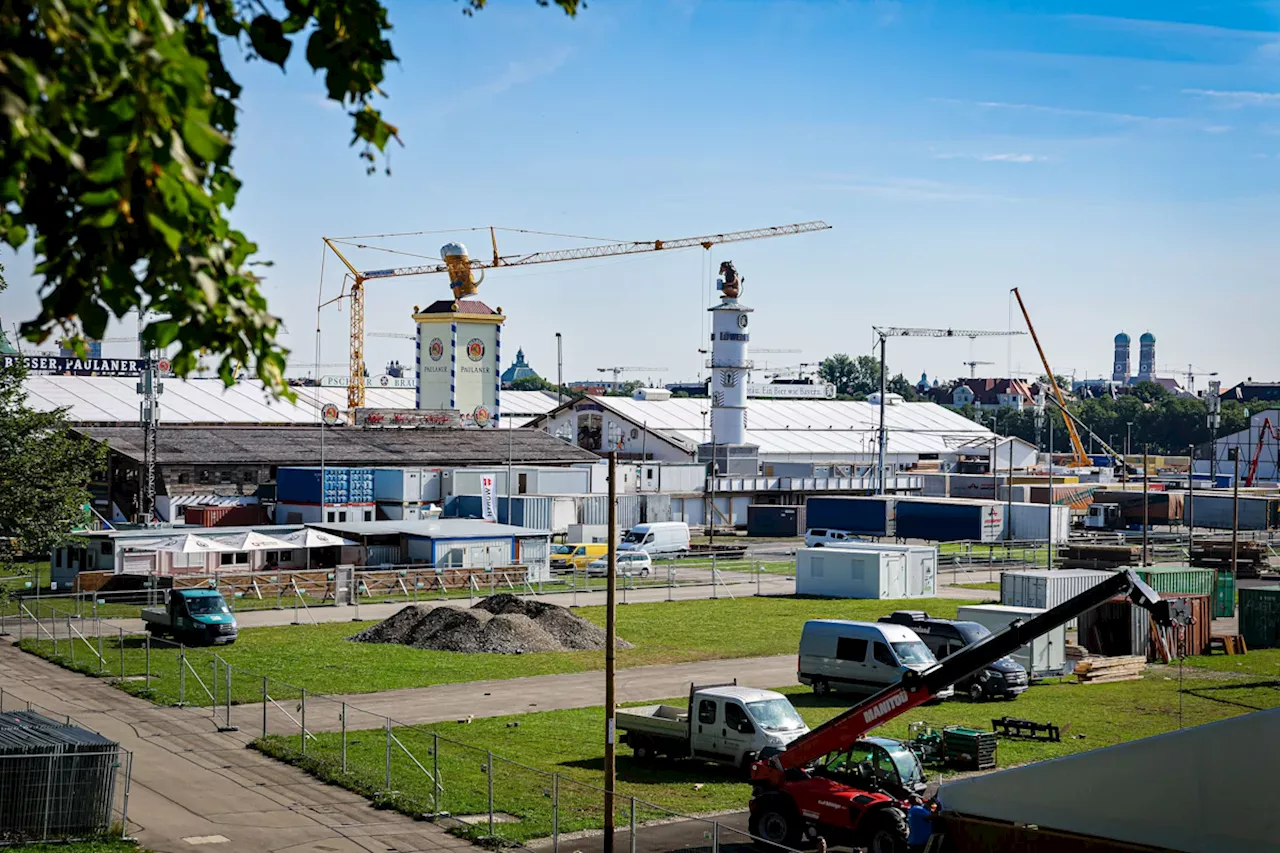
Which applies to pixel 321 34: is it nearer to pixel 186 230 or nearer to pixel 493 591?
pixel 186 230

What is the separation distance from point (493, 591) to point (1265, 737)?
41.5 m

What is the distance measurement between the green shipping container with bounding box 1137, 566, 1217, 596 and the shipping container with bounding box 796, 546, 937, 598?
396 inches

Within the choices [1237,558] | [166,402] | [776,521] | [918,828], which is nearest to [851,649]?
[918,828]

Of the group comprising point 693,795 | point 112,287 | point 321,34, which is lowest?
point 693,795

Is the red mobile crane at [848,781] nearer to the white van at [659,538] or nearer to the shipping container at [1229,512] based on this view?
the white van at [659,538]

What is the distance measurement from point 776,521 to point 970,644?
5260cm

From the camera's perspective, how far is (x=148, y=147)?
6.20 m

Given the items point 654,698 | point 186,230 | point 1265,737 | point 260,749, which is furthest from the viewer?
point 654,698

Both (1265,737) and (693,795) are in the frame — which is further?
(693,795)

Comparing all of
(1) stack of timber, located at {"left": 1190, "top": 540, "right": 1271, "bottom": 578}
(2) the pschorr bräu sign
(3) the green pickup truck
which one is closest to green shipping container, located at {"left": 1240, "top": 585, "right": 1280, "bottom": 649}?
(1) stack of timber, located at {"left": 1190, "top": 540, "right": 1271, "bottom": 578}

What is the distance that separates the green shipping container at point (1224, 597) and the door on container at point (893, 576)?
1165 centimetres

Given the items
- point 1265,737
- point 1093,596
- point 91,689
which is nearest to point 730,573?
point 91,689

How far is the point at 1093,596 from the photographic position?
714 inches

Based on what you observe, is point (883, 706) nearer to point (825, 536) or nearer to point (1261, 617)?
point (1261, 617)
